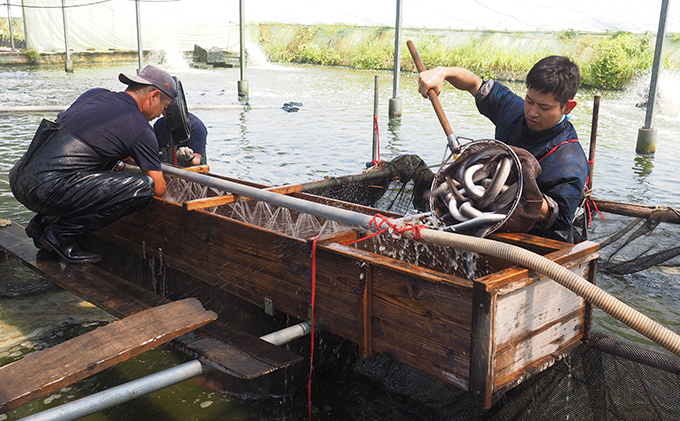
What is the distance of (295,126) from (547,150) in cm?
1412

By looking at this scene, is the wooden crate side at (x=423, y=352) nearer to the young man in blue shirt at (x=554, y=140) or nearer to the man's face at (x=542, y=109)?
the young man in blue shirt at (x=554, y=140)

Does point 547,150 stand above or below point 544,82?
below

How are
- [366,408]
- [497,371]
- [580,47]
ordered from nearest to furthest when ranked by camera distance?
[497,371], [366,408], [580,47]

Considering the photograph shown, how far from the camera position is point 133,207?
14.6 feet

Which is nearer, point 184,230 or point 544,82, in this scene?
point 544,82

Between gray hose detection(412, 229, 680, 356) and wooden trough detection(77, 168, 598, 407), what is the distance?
0.48ft

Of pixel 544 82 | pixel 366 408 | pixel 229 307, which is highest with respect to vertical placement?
pixel 544 82

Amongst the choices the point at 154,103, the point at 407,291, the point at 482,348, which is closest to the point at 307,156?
the point at 154,103

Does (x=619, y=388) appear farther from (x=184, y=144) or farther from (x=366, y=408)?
(x=184, y=144)

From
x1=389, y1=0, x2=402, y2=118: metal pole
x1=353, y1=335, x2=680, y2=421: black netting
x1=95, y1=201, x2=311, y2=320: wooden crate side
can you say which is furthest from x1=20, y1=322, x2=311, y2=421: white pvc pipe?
x1=389, y1=0, x2=402, y2=118: metal pole

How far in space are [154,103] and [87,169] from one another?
0.80 metres

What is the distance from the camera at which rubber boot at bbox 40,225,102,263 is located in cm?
450

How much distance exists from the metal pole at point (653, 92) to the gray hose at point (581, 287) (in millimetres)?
11259

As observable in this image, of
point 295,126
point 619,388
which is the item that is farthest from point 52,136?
point 295,126
